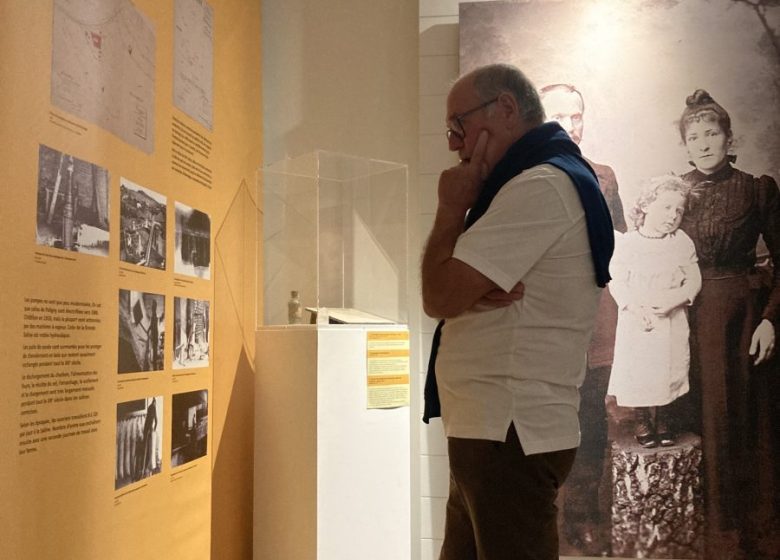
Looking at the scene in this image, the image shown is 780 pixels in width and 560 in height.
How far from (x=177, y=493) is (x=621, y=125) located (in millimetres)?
2340

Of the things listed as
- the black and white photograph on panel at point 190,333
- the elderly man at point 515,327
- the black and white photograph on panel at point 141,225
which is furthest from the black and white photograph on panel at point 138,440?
the elderly man at point 515,327

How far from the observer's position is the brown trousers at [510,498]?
1.63 metres

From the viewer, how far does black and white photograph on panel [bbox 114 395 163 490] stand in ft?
7.32

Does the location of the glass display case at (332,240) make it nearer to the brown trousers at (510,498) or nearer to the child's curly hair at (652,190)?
the child's curly hair at (652,190)

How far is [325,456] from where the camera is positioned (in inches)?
104

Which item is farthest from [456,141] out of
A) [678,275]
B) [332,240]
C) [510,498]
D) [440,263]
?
[678,275]

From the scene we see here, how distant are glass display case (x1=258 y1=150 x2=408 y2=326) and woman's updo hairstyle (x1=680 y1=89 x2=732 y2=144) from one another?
1.24 m

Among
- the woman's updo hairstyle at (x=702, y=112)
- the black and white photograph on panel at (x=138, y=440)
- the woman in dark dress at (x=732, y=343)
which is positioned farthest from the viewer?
the woman's updo hairstyle at (x=702, y=112)

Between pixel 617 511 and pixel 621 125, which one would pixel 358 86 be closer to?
pixel 621 125

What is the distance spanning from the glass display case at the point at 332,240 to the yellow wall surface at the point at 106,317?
24 centimetres

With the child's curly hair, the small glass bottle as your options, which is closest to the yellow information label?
the small glass bottle

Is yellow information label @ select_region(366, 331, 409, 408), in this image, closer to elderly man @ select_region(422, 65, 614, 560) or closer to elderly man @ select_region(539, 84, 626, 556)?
elderly man @ select_region(539, 84, 626, 556)

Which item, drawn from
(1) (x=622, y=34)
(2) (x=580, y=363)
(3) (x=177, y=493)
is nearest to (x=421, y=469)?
(3) (x=177, y=493)

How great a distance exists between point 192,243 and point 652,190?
6.32 ft
